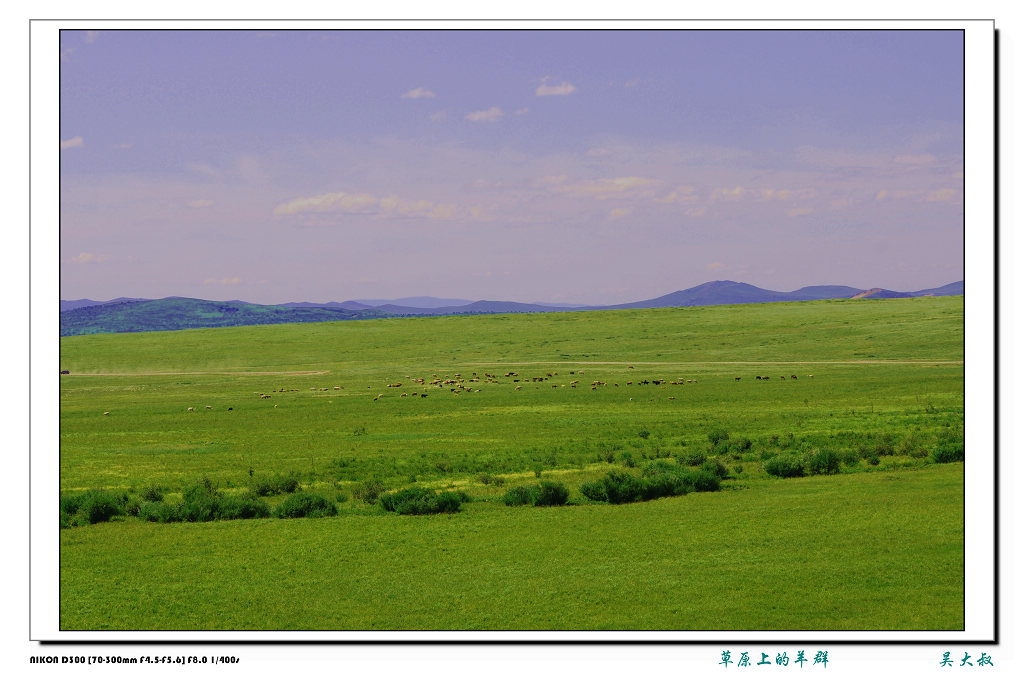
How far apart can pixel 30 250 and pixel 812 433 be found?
2840cm

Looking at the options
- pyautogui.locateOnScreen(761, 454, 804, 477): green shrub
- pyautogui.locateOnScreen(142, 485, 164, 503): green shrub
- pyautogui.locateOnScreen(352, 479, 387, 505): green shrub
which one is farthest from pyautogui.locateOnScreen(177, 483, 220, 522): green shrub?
pyautogui.locateOnScreen(761, 454, 804, 477): green shrub

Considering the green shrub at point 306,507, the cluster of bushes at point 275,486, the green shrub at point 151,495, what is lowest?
the cluster of bushes at point 275,486

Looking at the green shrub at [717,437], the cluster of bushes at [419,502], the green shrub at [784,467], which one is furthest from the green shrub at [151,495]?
the green shrub at [717,437]

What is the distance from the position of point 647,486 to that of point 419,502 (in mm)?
5134

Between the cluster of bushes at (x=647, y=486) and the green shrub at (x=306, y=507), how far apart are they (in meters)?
5.64

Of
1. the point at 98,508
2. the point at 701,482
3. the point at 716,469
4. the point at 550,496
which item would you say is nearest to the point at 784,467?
the point at 716,469

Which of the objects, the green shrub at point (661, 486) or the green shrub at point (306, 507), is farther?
the green shrub at point (661, 486)

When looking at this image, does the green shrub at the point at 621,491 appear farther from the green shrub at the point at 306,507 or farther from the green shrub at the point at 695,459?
the green shrub at the point at 695,459

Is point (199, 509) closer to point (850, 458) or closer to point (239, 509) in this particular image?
point (239, 509)

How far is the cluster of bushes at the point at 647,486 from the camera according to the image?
19.3 metres

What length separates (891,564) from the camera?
1264 centimetres

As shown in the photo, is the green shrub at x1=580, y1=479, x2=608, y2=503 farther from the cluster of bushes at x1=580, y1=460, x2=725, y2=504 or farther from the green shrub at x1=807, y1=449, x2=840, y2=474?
the green shrub at x1=807, y1=449, x2=840, y2=474

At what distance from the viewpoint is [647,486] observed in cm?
1959

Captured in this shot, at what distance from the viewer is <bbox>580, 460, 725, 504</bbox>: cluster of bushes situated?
19.3 meters
